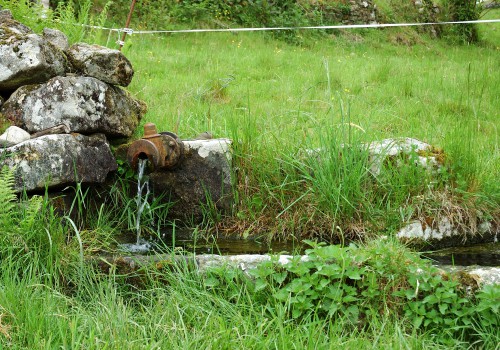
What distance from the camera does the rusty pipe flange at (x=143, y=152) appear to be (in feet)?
15.4

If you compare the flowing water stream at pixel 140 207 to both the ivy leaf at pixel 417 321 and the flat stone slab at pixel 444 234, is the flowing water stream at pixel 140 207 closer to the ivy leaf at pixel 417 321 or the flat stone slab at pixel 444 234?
the flat stone slab at pixel 444 234

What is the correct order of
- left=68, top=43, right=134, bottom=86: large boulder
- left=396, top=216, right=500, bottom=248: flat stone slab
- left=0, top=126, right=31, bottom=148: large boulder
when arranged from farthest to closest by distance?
left=68, top=43, right=134, bottom=86: large boulder, left=396, top=216, right=500, bottom=248: flat stone slab, left=0, top=126, right=31, bottom=148: large boulder

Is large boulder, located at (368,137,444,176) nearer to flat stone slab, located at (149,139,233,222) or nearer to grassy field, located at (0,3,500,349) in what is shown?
grassy field, located at (0,3,500,349)

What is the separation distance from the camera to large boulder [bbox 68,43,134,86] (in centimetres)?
499

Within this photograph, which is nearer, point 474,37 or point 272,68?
point 272,68

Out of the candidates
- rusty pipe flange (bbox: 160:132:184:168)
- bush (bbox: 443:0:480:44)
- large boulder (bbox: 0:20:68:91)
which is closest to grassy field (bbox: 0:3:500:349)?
rusty pipe flange (bbox: 160:132:184:168)

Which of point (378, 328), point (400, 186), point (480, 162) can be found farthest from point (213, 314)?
point (480, 162)

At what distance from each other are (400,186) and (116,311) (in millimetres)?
2522

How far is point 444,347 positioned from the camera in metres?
3.30

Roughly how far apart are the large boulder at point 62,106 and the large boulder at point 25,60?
95mm

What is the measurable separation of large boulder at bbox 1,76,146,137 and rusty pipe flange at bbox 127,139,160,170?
13.3 inches

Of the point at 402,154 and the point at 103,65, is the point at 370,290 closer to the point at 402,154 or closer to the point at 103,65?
the point at 402,154

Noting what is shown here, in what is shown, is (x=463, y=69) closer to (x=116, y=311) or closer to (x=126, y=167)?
(x=126, y=167)

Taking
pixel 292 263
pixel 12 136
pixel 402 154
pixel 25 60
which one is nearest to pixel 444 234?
pixel 402 154
